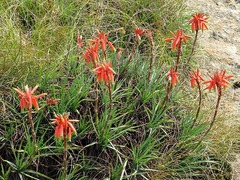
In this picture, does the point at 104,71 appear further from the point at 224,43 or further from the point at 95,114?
the point at 224,43

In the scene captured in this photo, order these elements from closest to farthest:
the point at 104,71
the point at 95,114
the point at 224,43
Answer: the point at 104,71
the point at 95,114
the point at 224,43

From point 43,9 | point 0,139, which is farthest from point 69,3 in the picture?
→ point 0,139

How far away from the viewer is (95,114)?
304 centimetres

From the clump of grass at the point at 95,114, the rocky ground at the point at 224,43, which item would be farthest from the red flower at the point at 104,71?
the rocky ground at the point at 224,43

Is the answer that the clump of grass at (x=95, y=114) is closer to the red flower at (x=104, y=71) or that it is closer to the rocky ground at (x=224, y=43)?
the red flower at (x=104, y=71)

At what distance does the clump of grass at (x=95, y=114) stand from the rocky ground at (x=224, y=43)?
Answer: 0.49 m

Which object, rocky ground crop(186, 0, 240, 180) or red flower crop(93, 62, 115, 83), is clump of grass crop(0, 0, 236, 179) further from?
rocky ground crop(186, 0, 240, 180)

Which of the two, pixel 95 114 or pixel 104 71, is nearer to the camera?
pixel 104 71

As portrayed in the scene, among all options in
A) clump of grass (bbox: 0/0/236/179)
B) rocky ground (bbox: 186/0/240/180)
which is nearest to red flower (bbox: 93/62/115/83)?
clump of grass (bbox: 0/0/236/179)

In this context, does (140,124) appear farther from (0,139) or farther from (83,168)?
(0,139)

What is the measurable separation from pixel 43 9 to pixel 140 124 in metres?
1.33

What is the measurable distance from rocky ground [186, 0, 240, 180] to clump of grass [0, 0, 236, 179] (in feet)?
1.59

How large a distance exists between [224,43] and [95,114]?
2.14 m

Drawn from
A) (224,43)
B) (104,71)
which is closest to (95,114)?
(104,71)
